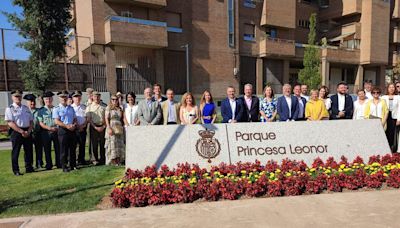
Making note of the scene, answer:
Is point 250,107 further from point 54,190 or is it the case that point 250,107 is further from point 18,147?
point 18,147

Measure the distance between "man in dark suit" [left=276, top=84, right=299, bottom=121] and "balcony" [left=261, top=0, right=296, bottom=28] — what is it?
76.6ft

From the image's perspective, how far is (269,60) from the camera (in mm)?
29703

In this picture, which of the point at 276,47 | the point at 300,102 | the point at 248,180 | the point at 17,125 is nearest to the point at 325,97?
the point at 300,102

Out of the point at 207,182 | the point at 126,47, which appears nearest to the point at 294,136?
the point at 207,182

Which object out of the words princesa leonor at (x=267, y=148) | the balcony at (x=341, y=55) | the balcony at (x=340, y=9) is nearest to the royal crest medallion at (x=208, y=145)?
the words princesa leonor at (x=267, y=148)

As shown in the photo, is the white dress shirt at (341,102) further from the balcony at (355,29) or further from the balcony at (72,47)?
the balcony at (355,29)

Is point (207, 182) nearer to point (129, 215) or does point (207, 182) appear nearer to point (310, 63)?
point (129, 215)

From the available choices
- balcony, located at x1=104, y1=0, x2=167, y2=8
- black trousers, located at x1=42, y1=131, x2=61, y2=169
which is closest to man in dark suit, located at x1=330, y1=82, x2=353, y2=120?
black trousers, located at x1=42, y1=131, x2=61, y2=169

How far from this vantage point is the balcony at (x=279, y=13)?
1131 inches

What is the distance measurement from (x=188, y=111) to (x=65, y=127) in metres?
2.98

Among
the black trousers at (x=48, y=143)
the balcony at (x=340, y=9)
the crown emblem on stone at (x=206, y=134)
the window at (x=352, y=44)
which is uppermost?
the balcony at (x=340, y=9)

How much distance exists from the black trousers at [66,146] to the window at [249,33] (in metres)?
23.4

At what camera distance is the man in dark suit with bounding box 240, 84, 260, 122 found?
704 centimetres

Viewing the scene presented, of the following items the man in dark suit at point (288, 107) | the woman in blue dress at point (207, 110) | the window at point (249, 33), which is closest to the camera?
the woman in blue dress at point (207, 110)
